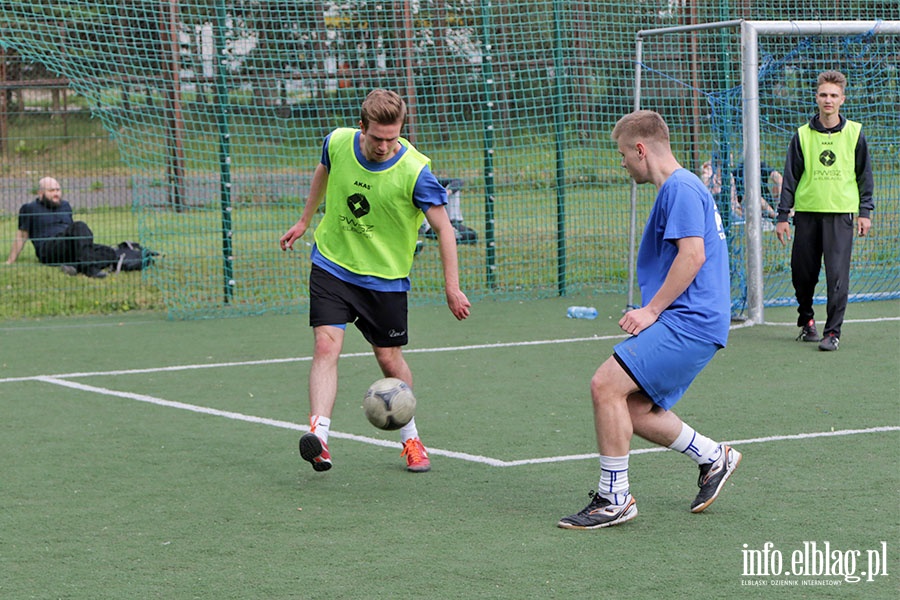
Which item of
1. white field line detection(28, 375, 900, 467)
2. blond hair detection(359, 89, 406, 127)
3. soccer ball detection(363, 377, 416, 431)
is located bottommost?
white field line detection(28, 375, 900, 467)

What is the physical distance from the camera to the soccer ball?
598cm

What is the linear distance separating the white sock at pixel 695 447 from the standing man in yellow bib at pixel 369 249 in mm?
1339

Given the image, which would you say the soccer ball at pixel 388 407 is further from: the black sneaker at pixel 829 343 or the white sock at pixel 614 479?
the black sneaker at pixel 829 343

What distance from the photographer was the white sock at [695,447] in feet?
17.8

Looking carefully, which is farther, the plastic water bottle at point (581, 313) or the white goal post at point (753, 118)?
the plastic water bottle at point (581, 313)

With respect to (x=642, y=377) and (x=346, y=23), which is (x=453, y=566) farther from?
(x=346, y=23)

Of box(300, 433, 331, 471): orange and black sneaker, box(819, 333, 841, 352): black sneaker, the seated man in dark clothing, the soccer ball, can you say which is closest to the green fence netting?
the seated man in dark clothing

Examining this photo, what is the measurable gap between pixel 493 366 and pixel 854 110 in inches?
239

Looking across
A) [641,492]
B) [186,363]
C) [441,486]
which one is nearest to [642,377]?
[641,492]

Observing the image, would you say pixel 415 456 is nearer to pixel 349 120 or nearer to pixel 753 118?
pixel 753 118

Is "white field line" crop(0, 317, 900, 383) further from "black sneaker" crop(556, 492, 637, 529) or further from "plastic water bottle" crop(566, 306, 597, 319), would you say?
"black sneaker" crop(556, 492, 637, 529)

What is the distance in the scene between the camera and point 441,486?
5984 mm

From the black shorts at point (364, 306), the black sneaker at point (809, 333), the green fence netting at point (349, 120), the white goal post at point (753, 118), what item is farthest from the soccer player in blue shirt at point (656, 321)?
the green fence netting at point (349, 120)

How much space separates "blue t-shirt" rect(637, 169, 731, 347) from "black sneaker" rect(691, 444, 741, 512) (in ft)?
2.01
